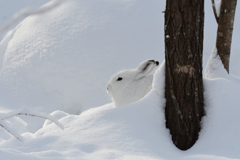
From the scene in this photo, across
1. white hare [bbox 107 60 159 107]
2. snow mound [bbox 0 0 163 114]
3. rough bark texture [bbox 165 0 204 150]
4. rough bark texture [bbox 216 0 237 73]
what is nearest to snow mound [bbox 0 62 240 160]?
rough bark texture [bbox 165 0 204 150]

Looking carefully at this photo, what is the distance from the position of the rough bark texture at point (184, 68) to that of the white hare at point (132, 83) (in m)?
0.79

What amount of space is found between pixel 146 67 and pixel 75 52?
2.52m

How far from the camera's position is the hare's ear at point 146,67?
11.2 ft

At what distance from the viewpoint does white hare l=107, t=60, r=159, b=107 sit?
3.35 metres

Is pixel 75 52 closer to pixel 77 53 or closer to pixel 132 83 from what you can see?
pixel 77 53

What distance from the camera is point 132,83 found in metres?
3.47

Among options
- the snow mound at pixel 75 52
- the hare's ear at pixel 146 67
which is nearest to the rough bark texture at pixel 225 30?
the hare's ear at pixel 146 67

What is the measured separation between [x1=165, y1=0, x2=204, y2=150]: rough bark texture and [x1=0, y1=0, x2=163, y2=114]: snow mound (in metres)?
2.83

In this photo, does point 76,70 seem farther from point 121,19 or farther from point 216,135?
point 216,135

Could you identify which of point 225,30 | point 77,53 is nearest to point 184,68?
point 225,30

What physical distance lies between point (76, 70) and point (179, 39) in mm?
3325

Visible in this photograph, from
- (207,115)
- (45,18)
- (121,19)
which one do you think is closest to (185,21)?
(207,115)

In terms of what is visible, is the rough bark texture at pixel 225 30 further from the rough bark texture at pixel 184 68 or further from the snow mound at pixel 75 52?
the snow mound at pixel 75 52

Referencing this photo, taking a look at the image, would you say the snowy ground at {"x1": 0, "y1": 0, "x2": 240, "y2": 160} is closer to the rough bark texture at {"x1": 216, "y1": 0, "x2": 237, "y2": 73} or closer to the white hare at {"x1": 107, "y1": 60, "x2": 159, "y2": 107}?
the rough bark texture at {"x1": 216, "y1": 0, "x2": 237, "y2": 73}
